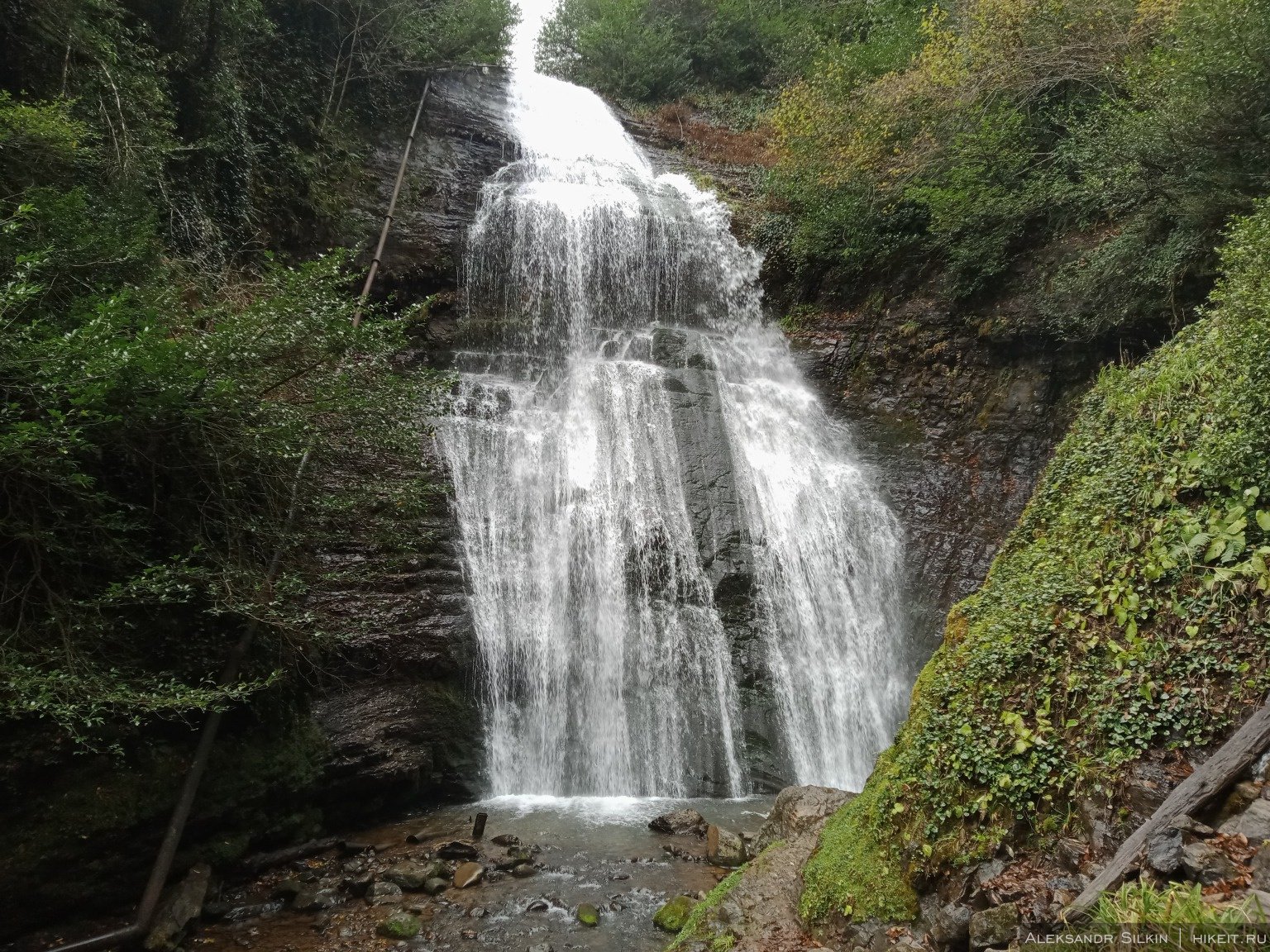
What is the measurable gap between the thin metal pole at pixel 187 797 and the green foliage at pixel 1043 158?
12.7 m

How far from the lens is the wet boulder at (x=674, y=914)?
5.39 m

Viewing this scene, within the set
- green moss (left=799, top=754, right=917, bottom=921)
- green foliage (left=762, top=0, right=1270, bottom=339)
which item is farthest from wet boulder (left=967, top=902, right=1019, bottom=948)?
green foliage (left=762, top=0, right=1270, bottom=339)

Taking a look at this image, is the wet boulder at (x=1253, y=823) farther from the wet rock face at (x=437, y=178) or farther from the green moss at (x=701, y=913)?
the wet rock face at (x=437, y=178)

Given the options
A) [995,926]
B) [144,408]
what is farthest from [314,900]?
[995,926]

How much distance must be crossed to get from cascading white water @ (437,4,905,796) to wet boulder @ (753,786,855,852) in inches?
116

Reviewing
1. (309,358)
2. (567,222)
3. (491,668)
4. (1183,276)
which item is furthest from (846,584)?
(567,222)

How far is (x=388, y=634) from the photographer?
852 centimetres

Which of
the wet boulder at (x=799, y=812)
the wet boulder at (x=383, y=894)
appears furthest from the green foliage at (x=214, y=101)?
the wet boulder at (x=799, y=812)

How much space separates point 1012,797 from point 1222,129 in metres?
10.6

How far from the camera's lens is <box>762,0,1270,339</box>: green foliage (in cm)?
984

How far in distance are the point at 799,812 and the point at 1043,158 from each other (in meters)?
14.0

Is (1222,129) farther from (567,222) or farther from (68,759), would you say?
(68,759)

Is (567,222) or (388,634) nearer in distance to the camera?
(388,634)

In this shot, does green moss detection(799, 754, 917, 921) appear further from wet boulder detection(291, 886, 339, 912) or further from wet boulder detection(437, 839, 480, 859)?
wet boulder detection(291, 886, 339, 912)
